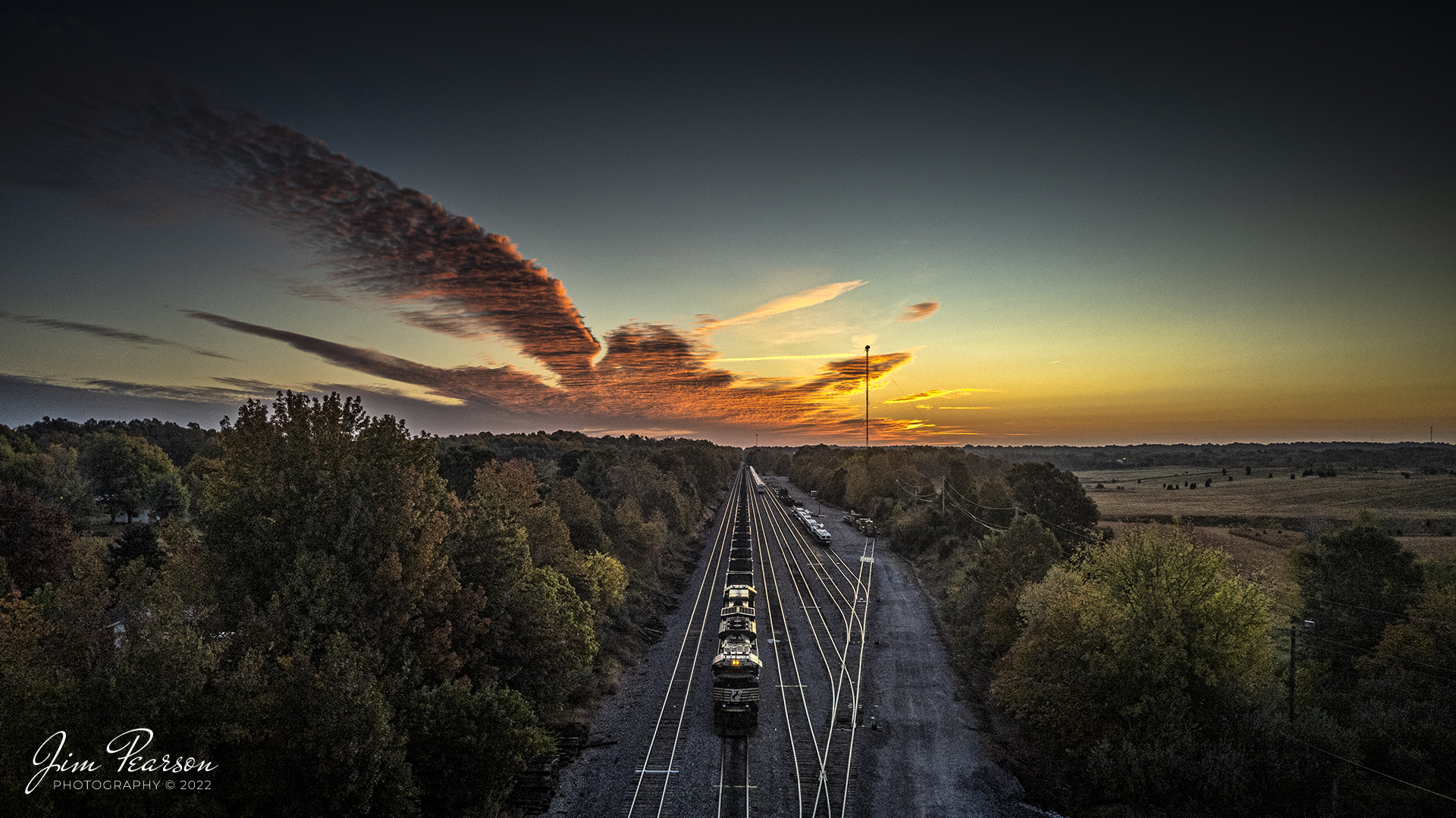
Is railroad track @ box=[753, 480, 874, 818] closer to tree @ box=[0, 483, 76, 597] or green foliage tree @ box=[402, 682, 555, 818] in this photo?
green foliage tree @ box=[402, 682, 555, 818]

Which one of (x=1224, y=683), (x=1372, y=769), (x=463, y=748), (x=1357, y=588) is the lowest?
(x=1372, y=769)

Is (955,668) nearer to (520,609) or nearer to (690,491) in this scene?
(520,609)

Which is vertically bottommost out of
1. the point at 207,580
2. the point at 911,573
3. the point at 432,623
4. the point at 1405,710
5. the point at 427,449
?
the point at 911,573

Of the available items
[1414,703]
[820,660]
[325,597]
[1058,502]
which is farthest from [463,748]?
[1058,502]

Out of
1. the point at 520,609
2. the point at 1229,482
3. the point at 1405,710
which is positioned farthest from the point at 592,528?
the point at 1229,482

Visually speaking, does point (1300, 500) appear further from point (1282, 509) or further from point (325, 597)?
point (325, 597)

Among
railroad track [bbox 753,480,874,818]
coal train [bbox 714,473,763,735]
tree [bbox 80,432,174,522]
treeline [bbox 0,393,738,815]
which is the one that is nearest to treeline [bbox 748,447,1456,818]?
railroad track [bbox 753,480,874,818]
